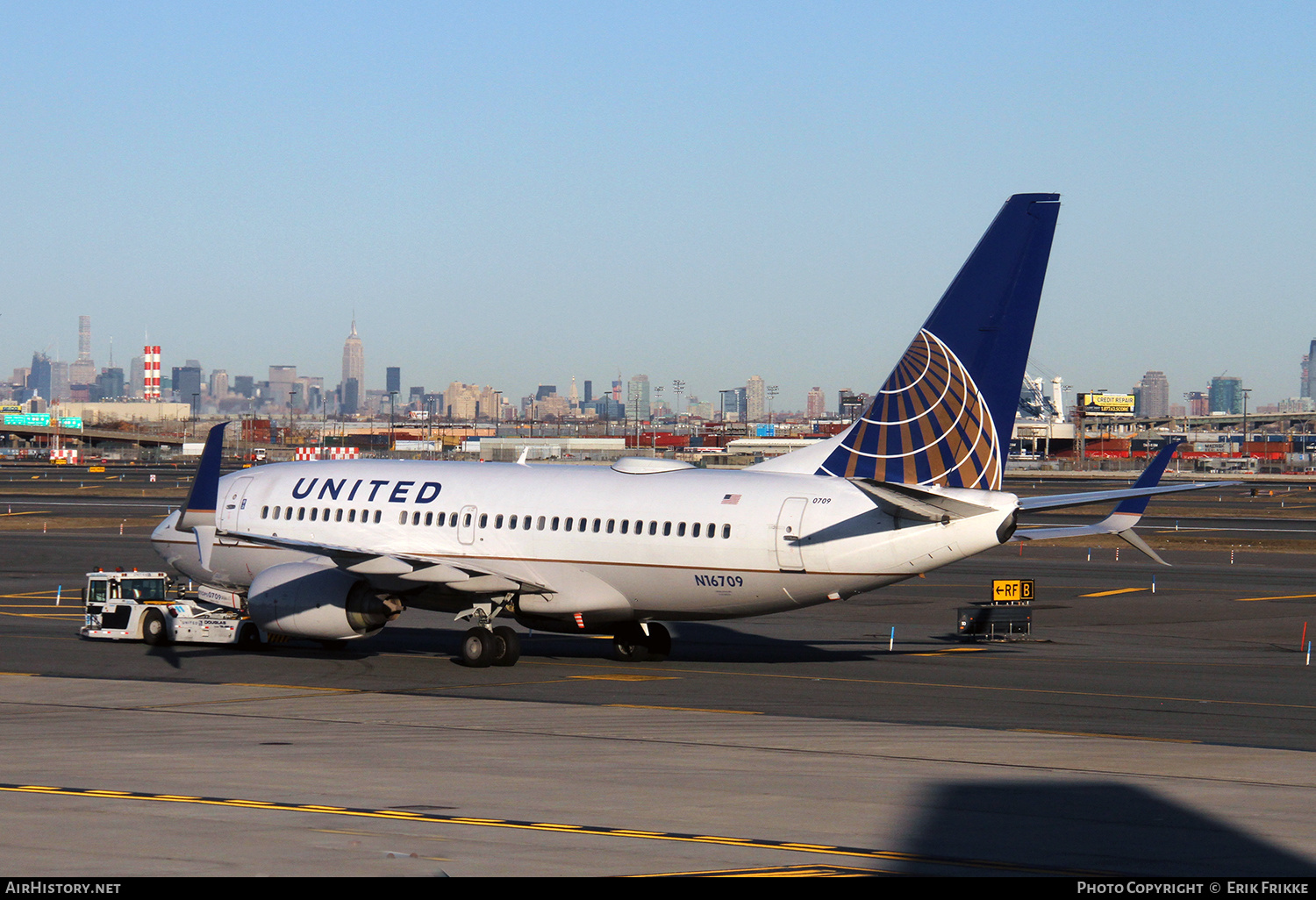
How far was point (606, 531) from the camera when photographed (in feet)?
109

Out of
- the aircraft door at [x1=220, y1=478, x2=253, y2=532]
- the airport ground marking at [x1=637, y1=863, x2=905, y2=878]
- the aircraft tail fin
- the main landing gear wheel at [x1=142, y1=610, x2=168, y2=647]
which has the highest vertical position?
the aircraft tail fin

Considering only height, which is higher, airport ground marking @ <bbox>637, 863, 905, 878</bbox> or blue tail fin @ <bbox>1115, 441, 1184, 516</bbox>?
blue tail fin @ <bbox>1115, 441, 1184, 516</bbox>

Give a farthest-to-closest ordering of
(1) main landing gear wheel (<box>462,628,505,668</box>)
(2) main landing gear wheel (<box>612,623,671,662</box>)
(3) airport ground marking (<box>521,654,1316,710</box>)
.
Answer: (2) main landing gear wheel (<box>612,623,671,662</box>) → (1) main landing gear wheel (<box>462,628,505,668</box>) → (3) airport ground marking (<box>521,654,1316,710</box>)

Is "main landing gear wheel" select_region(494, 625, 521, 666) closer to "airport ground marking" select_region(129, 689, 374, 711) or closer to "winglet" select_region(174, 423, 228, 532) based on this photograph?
"airport ground marking" select_region(129, 689, 374, 711)

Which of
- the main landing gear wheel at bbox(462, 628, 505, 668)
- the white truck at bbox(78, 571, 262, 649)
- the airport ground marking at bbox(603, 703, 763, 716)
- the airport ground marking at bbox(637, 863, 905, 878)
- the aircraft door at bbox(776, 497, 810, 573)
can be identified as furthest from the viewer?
the white truck at bbox(78, 571, 262, 649)

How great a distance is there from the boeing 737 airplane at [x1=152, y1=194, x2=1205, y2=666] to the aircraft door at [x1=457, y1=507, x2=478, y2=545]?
0.04 meters

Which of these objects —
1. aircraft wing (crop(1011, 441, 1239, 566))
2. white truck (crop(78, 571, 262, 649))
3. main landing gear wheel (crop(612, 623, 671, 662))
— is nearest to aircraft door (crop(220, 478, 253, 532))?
white truck (crop(78, 571, 262, 649))

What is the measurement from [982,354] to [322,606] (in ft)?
53.0

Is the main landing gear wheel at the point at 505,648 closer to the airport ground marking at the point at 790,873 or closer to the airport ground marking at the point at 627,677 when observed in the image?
the airport ground marking at the point at 627,677

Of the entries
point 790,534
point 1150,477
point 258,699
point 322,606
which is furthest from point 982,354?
point 258,699

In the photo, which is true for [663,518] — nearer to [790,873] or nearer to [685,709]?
[685,709]

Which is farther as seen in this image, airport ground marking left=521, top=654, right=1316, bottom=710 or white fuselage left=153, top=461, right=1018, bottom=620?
white fuselage left=153, top=461, right=1018, bottom=620

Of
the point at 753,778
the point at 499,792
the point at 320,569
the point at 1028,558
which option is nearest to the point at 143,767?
the point at 499,792

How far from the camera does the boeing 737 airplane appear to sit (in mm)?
29812
